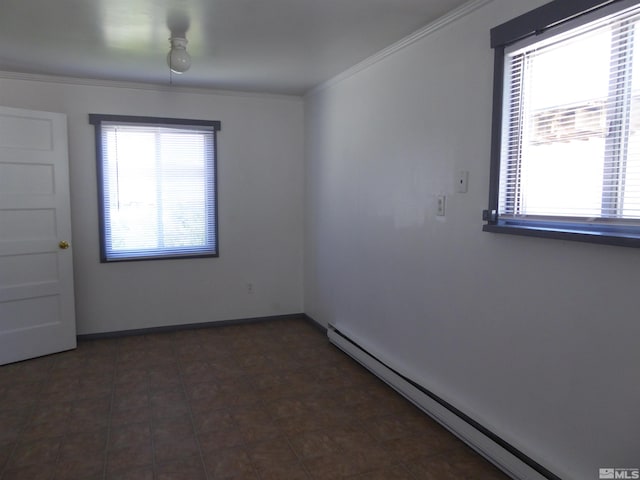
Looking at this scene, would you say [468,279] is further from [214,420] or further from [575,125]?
[214,420]

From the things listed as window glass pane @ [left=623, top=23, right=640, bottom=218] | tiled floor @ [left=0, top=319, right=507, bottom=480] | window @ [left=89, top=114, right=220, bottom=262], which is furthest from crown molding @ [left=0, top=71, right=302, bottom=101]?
window glass pane @ [left=623, top=23, right=640, bottom=218]

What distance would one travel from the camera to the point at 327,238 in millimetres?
4559

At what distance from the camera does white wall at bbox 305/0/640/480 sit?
1902mm

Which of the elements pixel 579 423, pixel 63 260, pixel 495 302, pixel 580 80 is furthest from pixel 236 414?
pixel 580 80

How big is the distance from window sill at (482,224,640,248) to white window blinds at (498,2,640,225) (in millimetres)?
65

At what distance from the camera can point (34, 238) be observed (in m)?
3.98

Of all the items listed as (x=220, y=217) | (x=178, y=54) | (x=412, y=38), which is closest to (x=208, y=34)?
(x=178, y=54)

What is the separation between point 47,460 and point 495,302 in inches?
98.6

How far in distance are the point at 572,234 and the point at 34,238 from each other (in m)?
4.02

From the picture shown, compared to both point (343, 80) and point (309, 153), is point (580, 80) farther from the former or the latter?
point (309, 153)

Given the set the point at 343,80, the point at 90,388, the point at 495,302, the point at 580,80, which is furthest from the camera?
the point at 343,80

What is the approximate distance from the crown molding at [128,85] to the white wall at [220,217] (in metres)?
0.02

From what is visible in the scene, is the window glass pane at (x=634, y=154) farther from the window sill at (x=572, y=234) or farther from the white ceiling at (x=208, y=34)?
the white ceiling at (x=208, y=34)

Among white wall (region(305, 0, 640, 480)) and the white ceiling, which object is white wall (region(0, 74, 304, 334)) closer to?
the white ceiling
